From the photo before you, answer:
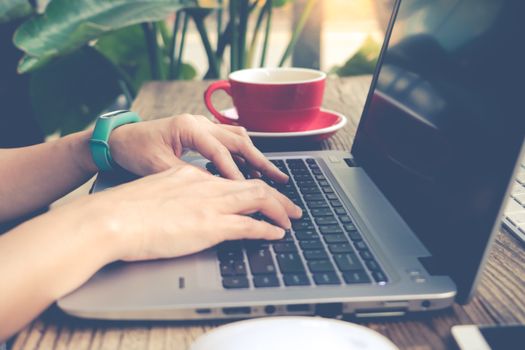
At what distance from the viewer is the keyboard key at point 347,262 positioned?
0.44 m

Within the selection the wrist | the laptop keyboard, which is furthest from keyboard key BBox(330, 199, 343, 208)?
the wrist

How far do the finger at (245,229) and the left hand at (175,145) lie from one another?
156 millimetres

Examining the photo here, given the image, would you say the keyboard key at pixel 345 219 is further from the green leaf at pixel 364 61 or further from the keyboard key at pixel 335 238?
the green leaf at pixel 364 61

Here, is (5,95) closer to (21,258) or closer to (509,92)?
(21,258)

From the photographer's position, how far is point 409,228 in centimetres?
53

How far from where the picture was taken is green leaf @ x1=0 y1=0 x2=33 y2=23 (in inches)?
48.8

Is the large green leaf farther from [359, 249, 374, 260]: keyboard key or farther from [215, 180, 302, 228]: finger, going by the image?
[359, 249, 374, 260]: keyboard key

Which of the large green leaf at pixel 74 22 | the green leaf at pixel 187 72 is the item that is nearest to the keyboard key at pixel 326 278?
the large green leaf at pixel 74 22

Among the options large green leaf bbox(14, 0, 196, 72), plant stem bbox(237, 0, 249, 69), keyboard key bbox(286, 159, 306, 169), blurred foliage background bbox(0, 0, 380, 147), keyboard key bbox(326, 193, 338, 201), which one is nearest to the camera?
keyboard key bbox(326, 193, 338, 201)

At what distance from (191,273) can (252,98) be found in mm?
421

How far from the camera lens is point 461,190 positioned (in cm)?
46

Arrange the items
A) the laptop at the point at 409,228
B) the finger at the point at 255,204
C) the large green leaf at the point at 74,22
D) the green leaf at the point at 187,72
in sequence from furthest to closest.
A: the green leaf at the point at 187,72, the large green leaf at the point at 74,22, the finger at the point at 255,204, the laptop at the point at 409,228

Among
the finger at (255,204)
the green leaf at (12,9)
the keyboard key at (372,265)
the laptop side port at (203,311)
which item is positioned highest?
the green leaf at (12,9)

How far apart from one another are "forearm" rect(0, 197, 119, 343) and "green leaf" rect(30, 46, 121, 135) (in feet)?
3.27
